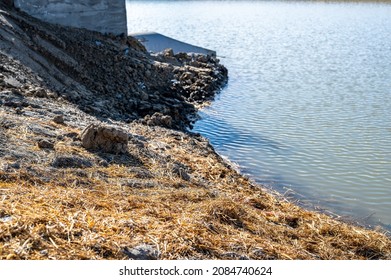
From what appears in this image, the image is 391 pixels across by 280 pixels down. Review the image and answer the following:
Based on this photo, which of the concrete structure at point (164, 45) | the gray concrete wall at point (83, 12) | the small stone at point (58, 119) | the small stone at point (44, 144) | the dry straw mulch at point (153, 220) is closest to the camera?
the dry straw mulch at point (153, 220)

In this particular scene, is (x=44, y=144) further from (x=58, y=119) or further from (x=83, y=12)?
(x=83, y=12)

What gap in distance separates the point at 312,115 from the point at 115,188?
858 cm

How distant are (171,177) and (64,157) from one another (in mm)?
1394

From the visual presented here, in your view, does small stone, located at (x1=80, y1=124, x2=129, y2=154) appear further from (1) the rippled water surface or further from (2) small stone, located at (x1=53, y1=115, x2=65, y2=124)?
(1) the rippled water surface

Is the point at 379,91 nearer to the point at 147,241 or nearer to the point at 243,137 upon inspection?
the point at 243,137

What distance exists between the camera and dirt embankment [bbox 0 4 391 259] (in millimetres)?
4191

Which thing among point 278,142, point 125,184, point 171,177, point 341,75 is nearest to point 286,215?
point 171,177

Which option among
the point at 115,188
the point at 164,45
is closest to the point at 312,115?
the point at 115,188

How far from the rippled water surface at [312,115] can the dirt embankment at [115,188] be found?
0.90 meters

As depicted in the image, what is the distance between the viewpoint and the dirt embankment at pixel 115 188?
4191 millimetres

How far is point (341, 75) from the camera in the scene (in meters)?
18.6

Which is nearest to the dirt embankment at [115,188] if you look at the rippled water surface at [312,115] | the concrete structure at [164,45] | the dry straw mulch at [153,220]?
the dry straw mulch at [153,220]

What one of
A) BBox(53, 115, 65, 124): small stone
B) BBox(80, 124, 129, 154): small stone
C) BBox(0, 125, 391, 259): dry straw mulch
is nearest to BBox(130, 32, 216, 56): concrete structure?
BBox(53, 115, 65, 124): small stone

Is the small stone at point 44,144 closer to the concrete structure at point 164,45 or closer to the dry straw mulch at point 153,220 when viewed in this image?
the dry straw mulch at point 153,220
